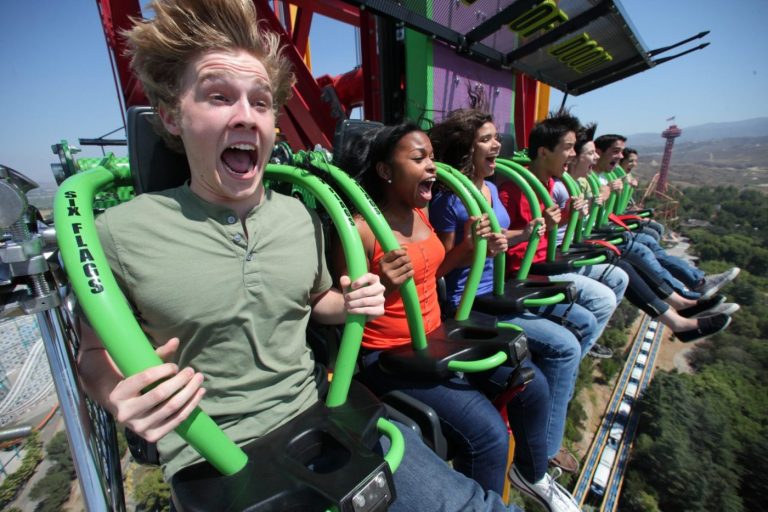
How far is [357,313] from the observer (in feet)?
3.86

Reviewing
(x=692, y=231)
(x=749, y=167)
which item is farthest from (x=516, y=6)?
(x=749, y=167)

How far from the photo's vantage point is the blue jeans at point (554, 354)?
2.18 metres

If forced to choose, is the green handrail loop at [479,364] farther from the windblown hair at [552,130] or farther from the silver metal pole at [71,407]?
the windblown hair at [552,130]

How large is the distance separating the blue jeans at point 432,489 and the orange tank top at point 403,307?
525 mm

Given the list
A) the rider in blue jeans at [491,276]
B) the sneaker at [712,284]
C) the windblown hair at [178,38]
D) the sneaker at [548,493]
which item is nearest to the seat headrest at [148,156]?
the windblown hair at [178,38]

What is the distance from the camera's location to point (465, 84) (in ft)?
13.3

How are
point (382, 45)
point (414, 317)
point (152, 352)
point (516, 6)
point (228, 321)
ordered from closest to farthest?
point (152, 352) < point (228, 321) < point (414, 317) < point (382, 45) < point (516, 6)

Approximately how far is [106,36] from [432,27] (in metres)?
2.48

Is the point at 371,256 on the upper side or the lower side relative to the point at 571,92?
lower

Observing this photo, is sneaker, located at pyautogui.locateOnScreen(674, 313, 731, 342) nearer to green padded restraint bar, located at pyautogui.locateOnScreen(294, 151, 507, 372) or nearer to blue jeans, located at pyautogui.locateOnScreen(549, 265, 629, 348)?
blue jeans, located at pyautogui.locateOnScreen(549, 265, 629, 348)

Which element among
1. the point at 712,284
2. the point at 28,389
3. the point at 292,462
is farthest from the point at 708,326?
the point at 28,389

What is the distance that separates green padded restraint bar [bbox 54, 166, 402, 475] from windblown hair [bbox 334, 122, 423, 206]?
44.1 inches

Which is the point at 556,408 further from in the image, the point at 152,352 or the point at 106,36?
the point at 106,36

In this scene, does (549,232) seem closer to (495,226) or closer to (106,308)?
(495,226)
